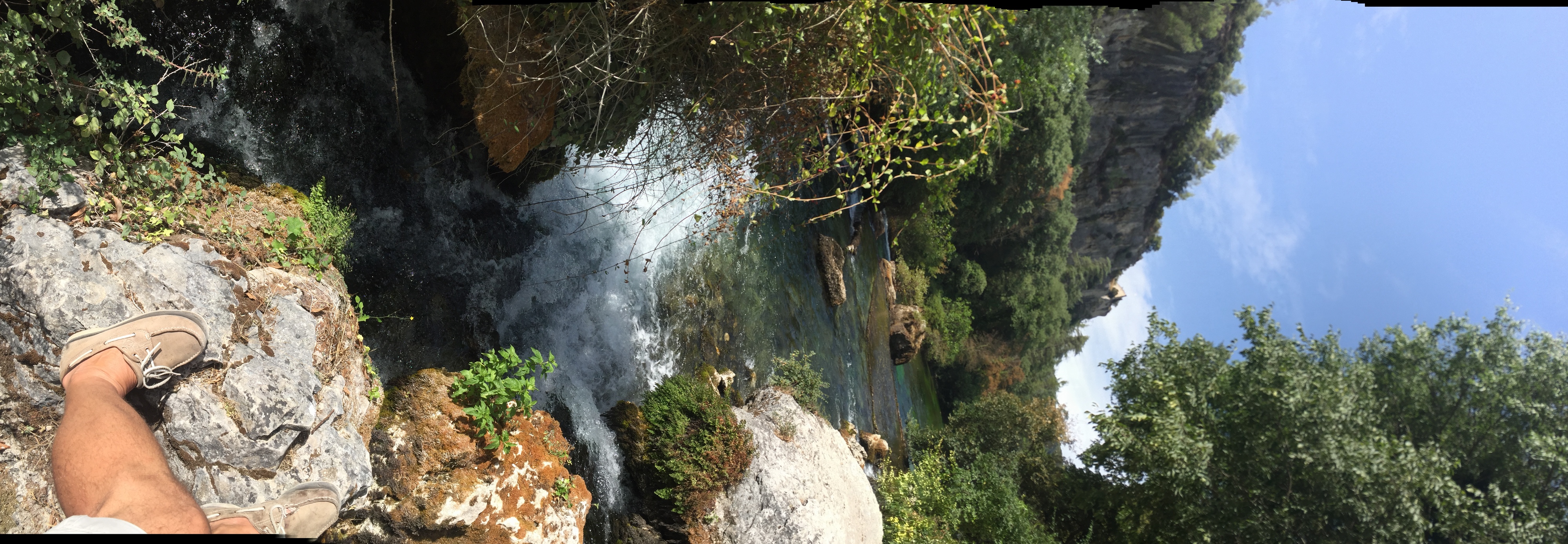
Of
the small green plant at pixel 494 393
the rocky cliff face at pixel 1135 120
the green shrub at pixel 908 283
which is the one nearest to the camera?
the small green plant at pixel 494 393

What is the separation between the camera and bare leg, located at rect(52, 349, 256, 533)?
2865 mm

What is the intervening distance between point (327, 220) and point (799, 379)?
666 centimetres

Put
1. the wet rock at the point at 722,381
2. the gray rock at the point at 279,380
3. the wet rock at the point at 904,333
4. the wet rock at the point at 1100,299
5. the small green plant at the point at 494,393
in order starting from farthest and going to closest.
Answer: the wet rock at the point at 1100,299, the wet rock at the point at 904,333, the wet rock at the point at 722,381, the small green plant at the point at 494,393, the gray rock at the point at 279,380

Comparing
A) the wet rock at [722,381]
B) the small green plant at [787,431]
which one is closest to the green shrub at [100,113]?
the wet rock at [722,381]

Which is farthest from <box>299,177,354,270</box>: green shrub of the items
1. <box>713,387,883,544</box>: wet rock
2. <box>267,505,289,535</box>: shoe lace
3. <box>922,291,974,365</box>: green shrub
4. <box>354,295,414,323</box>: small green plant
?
<box>922,291,974,365</box>: green shrub

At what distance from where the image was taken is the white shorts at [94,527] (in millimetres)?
2387

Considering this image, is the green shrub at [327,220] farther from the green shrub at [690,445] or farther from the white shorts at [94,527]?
the green shrub at [690,445]

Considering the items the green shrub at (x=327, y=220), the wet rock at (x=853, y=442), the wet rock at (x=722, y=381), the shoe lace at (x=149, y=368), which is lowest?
the shoe lace at (x=149, y=368)

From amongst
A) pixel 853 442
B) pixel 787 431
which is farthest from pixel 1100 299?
pixel 787 431

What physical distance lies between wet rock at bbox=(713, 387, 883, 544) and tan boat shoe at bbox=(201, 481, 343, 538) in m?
4.37

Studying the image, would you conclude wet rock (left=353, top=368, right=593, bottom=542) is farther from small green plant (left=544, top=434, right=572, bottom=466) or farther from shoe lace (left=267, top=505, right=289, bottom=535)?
shoe lace (left=267, top=505, right=289, bottom=535)

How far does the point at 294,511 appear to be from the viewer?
368cm

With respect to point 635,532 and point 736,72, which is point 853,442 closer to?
point 635,532

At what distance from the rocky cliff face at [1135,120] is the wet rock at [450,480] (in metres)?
22.8
